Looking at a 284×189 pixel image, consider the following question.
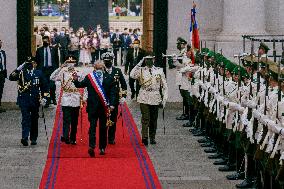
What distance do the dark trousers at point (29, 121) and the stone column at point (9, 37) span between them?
23.1ft

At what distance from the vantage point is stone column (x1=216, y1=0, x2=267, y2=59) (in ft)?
89.6

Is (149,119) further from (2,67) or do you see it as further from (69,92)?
(2,67)

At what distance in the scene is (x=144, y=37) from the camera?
31422 mm

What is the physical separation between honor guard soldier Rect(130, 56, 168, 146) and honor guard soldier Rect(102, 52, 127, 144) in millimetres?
450

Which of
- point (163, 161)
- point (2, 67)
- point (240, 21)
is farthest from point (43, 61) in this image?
point (163, 161)

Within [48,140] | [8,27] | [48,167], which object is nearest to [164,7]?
[8,27]

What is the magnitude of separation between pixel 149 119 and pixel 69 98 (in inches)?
66.5

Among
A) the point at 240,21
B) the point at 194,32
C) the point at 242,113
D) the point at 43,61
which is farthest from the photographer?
the point at 43,61

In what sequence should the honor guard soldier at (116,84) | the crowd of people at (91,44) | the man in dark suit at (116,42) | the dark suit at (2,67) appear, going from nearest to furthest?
the honor guard soldier at (116,84), the dark suit at (2,67), the crowd of people at (91,44), the man in dark suit at (116,42)

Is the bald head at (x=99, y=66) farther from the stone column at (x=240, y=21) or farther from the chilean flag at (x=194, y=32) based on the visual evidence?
the stone column at (x=240, y=21)

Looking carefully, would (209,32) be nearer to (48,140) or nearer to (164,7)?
(164,7)

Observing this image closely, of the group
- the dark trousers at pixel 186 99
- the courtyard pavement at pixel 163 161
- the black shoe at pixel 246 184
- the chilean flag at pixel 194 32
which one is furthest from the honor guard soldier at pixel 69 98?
the black shoe at pixel 246 184

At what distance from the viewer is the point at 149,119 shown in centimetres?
2105

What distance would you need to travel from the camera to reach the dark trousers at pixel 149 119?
20.9m
